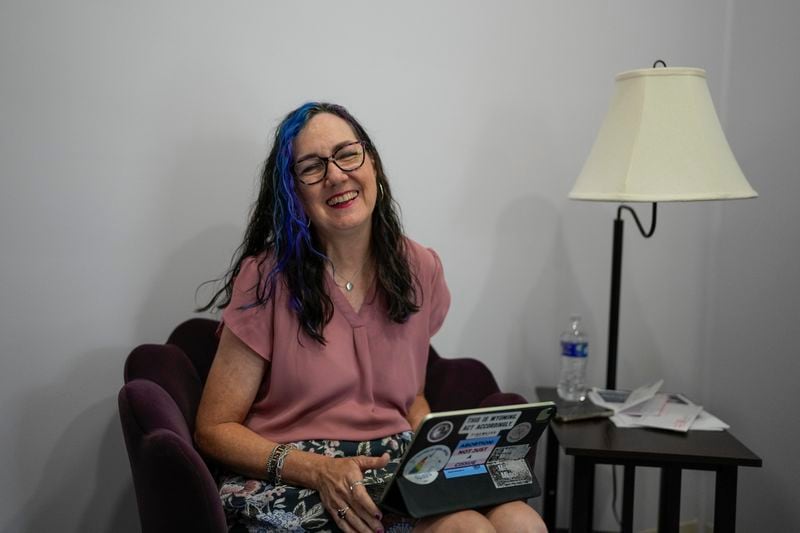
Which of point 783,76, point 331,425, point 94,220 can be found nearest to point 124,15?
point 94,220

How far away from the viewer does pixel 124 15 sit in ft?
6.20

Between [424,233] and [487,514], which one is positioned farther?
[424,233]

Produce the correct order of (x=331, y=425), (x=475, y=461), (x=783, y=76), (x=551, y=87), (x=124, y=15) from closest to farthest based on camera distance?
(x=475, y=461) → (x=331, y=425) → (x=124, y=15) → (x=783, y=76) → (x=551, y=87)

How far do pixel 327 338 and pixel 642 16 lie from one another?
1430 millimetres

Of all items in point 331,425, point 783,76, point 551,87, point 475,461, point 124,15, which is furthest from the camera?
point 551,87

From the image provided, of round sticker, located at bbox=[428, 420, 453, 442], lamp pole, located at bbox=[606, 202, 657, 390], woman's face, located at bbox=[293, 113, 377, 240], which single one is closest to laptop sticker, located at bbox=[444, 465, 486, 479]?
round sticker, located at bbox=[428, 420, 453, 442]

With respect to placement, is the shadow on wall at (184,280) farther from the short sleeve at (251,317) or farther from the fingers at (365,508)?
the fingers at (365,508)

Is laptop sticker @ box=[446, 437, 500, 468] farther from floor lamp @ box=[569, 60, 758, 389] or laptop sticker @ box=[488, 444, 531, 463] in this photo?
floor lamp @ box=[569, 60, 758, 389]

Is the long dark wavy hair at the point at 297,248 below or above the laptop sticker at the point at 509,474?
above

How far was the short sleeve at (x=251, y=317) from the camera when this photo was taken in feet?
5.21

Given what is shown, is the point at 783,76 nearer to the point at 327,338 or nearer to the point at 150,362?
the point at 327,338

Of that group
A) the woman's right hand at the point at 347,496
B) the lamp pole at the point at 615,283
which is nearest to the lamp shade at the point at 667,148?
the lamp pole at the point at 615,283

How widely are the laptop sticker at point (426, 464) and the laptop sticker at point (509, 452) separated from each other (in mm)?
116

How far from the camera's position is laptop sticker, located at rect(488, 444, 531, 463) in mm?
1419
